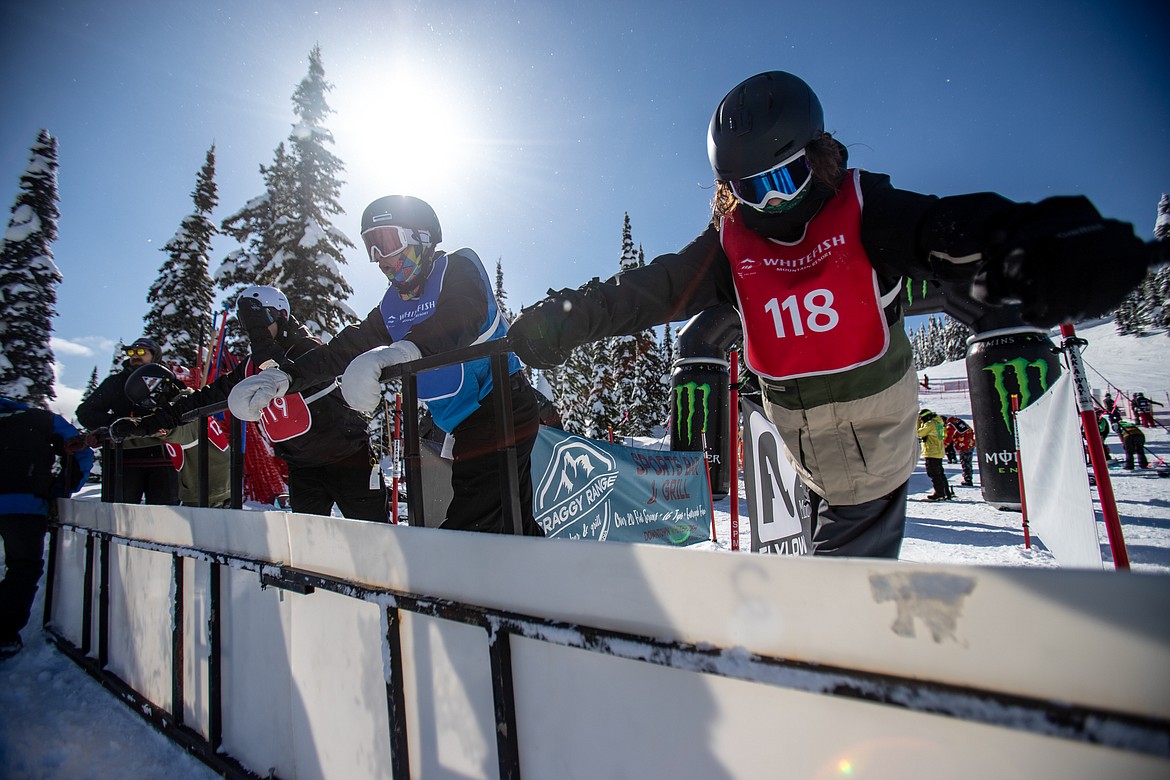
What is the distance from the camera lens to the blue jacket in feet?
13.3

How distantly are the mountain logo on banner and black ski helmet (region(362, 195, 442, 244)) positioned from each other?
260 centimetres

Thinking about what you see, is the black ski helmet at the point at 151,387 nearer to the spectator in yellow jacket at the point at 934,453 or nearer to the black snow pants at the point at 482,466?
the black snow pants at the point at 482,466

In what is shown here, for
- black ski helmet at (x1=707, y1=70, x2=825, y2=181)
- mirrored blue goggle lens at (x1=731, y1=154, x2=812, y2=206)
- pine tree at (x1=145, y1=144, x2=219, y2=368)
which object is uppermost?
pine tree at (x1=145, y1=144, x2=219, y2=368)

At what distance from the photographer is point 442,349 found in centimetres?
240

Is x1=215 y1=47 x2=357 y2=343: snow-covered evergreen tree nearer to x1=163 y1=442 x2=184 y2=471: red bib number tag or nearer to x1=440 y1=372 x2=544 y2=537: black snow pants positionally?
x1=163 y1=442 x2=184 y2=471: red bib number tag

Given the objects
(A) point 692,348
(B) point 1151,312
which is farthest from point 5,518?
(B) point 1151,312

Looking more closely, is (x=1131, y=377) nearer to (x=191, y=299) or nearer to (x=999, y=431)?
(x=999, y=431)

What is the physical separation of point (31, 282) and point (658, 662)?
2865cm

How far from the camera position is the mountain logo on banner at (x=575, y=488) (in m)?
4.84

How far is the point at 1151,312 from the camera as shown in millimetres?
52250

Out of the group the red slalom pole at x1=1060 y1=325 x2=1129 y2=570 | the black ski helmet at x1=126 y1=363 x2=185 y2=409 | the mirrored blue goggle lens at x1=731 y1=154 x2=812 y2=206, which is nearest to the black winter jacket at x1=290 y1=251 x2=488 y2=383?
the mirrored blue goggle lens at x1=731 y1=154 x2=812 y2=206

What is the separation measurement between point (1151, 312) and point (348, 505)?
7445cm

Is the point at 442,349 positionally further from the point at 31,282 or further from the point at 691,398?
the point at 31,282

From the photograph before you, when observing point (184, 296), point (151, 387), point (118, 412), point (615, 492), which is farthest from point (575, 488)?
point (184, 296)
